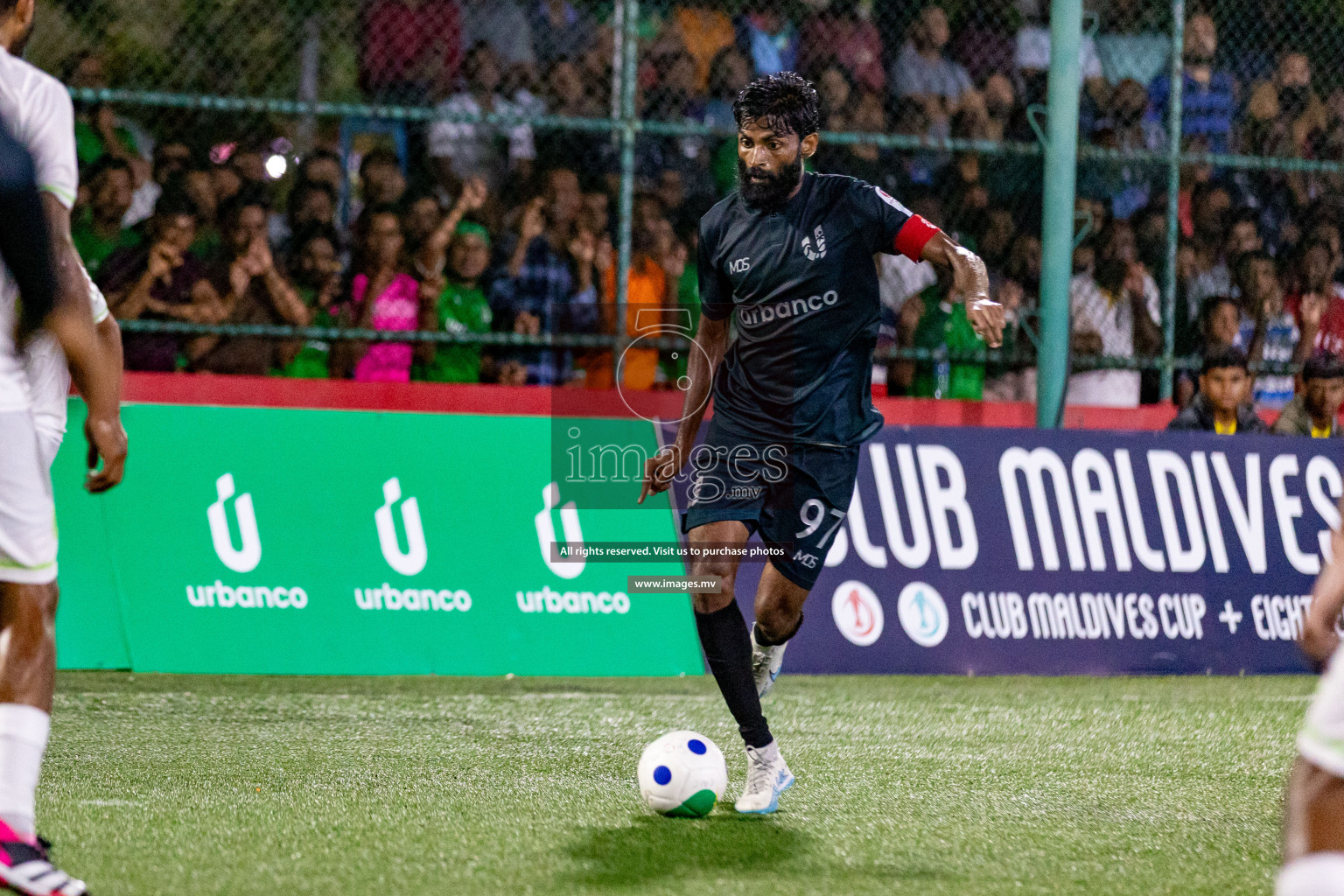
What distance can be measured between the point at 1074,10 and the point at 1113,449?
261 centimetres

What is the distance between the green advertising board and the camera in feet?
24.8

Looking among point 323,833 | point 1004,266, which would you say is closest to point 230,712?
point 323,833

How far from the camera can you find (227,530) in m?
7.67

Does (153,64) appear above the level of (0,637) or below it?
above

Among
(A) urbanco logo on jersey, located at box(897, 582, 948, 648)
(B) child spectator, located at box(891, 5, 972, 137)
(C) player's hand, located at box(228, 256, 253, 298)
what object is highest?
(B) child spectator, located at box(891, 5, 972, 137)

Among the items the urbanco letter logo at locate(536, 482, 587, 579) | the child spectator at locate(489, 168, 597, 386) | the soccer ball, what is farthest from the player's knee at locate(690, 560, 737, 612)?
the child spectator at locate(489, 168, 597, 386)

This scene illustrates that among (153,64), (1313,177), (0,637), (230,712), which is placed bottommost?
(230,712)

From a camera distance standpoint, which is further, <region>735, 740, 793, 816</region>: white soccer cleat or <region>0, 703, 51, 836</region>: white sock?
<region>735, 740, 793, 816</region>: white soccer cleat

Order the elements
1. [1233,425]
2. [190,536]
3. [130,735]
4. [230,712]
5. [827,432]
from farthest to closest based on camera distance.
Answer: [1233,425]
[190,536]
[230,712]
[130,735]
[827,432]

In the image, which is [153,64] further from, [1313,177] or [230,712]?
[1313,177]

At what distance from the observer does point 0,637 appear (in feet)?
11.7

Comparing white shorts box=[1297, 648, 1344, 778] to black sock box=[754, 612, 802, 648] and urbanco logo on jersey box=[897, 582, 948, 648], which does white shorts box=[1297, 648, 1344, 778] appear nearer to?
black sock box=[754, 612, 802, 648]

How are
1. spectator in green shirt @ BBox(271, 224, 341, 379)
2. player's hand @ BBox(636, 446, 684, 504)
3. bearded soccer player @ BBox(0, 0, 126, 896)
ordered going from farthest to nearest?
spectator in green shirt @ BBox(271, 224, 341, 379) < player's hand @ BBox(636, 446, 684, 504) < bearded soccer player @ BBox(0, 0, 126, 896)

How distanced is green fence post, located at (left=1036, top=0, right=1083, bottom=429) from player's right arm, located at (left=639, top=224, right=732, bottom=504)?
4.49 metres
